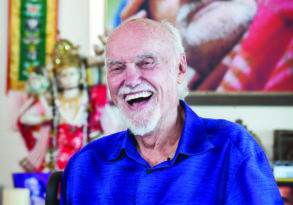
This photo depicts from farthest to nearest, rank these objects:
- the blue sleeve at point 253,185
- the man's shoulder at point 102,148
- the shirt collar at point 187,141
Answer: the man's shoulder at point 102,148 < the shirt collar at point 187,141 < the blue sleeve at point 253,185

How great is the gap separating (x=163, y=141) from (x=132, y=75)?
0.62 ft

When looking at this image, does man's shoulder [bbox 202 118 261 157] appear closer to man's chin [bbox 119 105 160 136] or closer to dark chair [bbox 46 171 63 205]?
man's chin [bbox 119 105 160 136]

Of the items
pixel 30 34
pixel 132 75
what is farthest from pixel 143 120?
→ pixel 30 34

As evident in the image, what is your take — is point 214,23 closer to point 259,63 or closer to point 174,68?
point 259,63

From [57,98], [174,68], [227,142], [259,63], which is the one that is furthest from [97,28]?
[227,142]

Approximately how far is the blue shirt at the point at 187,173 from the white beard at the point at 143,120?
0.19 ft

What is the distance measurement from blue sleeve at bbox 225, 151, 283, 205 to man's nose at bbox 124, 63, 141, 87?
305 millimetres

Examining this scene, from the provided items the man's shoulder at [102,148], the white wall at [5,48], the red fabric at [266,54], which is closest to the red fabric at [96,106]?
the white wall at [5,48]

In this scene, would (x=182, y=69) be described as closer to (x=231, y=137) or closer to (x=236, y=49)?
(x=231, y=137)

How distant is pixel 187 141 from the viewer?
115cm

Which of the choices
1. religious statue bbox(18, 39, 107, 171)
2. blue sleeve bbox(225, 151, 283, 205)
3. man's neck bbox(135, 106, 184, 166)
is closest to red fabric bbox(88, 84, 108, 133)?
religious statue bbox(18, 39, 107, 171)

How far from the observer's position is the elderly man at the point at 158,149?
1.08 meters

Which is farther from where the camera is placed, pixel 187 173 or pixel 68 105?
pixel 68 105

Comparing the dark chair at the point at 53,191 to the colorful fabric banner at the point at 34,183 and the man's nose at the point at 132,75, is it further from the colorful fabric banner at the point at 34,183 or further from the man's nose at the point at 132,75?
the colorful fabric banner at the point at 34,183
